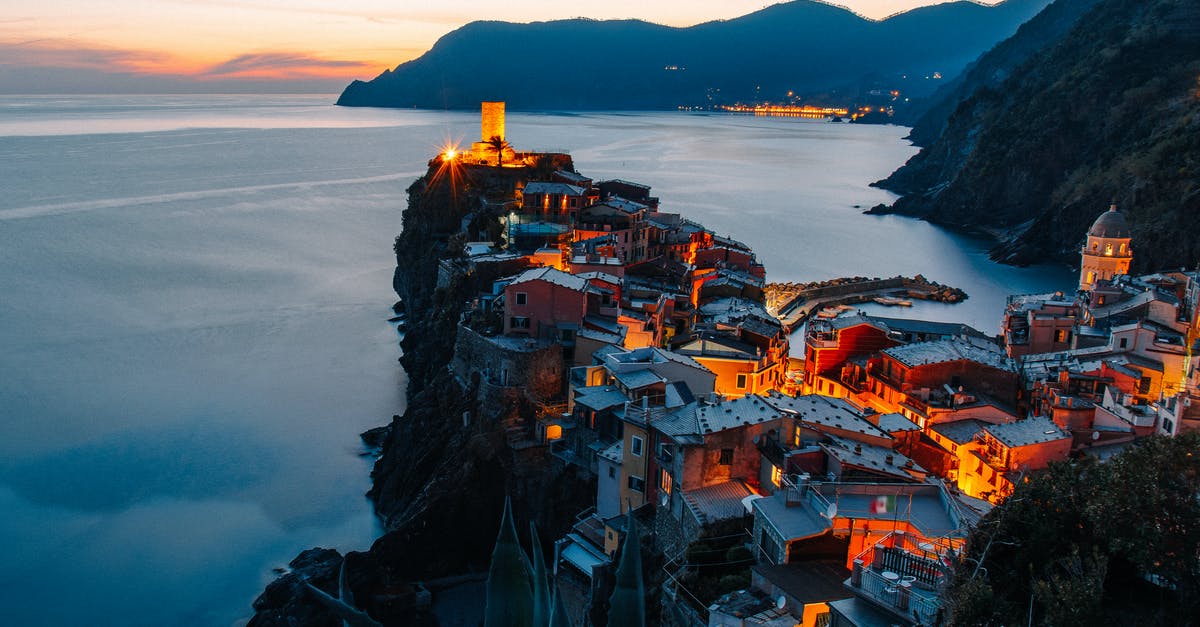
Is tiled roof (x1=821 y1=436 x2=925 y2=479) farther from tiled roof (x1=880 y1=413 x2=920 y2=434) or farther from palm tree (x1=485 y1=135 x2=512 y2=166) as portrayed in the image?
palm tree (x1=485 y1=135 x2=512 y2=166)

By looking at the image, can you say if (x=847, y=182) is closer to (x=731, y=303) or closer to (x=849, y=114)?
(x=731, y=303)

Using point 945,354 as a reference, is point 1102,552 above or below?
above

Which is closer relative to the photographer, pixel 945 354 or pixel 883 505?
pixel 883 505

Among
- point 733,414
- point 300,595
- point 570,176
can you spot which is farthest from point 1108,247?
point 300,595

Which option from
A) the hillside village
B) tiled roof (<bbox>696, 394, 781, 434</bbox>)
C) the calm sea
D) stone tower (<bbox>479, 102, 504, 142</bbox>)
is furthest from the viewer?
stone tower (<bbox>479, 102, 504, 142</bbox>)

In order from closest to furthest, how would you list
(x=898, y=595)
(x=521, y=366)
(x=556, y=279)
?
(x=898, y=595)
(x=521, y=366)
(x=556, y=279)

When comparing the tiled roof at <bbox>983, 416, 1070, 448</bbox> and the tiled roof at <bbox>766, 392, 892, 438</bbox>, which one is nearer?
the tiled roof at <bbox>766, 392, 892, 438</bbox>

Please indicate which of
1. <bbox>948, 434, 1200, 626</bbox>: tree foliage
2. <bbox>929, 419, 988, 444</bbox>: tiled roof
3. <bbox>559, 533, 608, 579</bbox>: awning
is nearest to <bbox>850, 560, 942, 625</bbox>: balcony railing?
<bbox>948, 434, 1200, 626</bbox>: tree foliage

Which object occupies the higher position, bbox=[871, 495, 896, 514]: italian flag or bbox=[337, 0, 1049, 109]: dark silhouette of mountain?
bbox=[337, 0, 1049, 109]: dark silhouette of mountain

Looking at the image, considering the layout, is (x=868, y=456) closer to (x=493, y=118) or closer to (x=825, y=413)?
(x=825, y=413)
